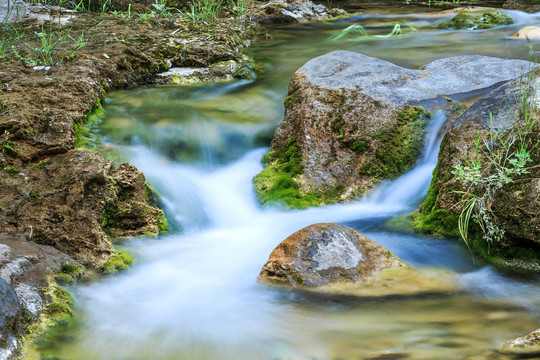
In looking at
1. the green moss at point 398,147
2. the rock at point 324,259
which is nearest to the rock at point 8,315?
the rock at point 324,259

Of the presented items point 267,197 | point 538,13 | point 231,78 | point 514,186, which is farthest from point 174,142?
point 538,13

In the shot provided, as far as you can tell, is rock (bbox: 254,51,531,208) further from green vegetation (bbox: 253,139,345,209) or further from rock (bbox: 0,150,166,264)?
rock (bbox: 0,150,166,264)

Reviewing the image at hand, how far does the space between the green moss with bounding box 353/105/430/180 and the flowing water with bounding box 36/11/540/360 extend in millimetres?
112

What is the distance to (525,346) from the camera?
2232 mm

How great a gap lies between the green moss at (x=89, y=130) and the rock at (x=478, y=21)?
7.82 metres

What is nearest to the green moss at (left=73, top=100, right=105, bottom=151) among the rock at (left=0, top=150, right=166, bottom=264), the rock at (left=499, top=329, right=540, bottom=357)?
the rock at (left=0, top=150, right=166, bottom=264)

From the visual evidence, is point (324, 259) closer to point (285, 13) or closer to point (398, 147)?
point (398, 147)

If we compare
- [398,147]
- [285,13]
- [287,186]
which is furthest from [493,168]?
[285,13]

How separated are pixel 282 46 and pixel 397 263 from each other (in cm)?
709

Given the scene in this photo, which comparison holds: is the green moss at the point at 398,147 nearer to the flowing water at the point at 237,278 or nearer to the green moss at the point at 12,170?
the flowing water at the point at 237,278

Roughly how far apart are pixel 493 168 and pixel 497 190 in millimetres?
197

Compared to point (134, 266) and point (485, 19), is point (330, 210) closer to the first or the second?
point (134, 266)

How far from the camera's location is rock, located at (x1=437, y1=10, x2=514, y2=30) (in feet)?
33.5

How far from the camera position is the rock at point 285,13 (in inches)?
487
